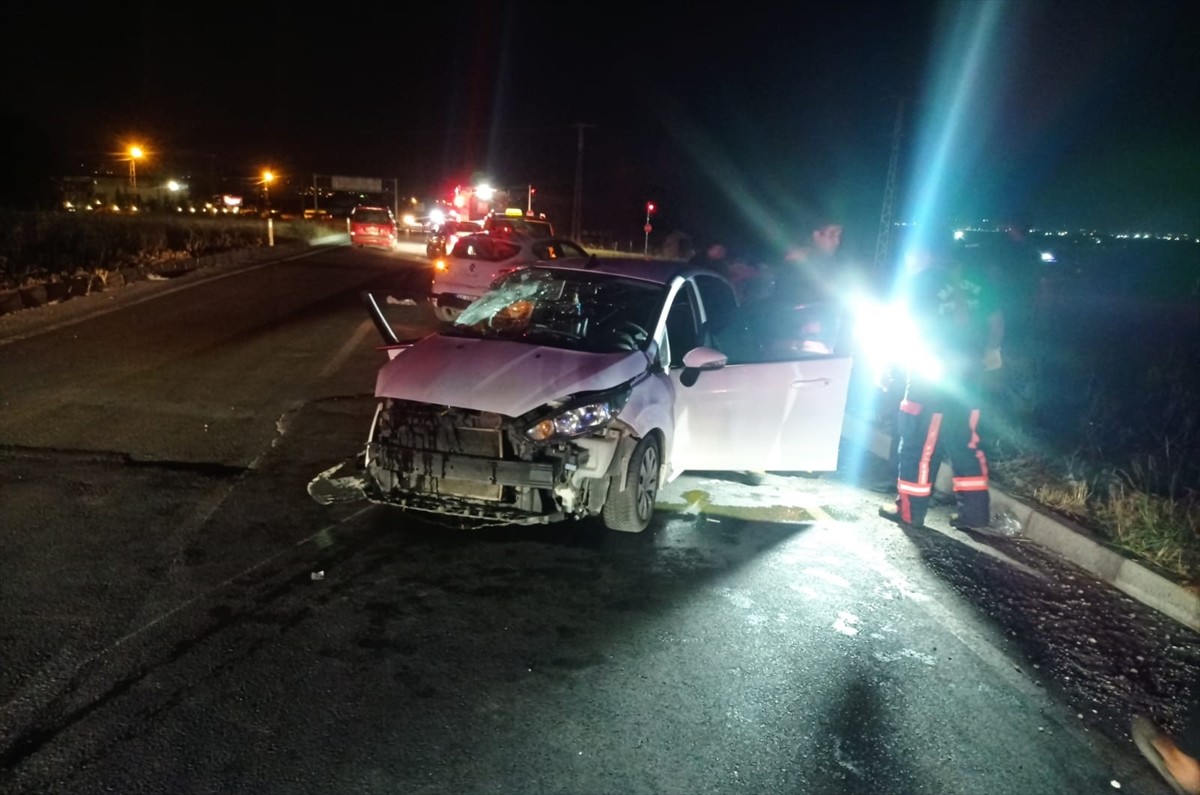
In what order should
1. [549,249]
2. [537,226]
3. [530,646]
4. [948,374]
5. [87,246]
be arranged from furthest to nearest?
1. [537,226]
2. [87,246]
3. [549,249]
4. [948,374]
5. [530,646]

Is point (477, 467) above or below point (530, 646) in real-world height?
above

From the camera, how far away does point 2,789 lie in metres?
2.89

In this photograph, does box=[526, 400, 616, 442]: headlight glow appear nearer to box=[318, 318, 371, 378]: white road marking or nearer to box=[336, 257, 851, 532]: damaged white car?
box=[336, 257, 851, 532]: damaged white car

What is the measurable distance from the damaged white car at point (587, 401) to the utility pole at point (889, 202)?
739 centimetres

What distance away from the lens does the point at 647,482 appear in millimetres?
5520

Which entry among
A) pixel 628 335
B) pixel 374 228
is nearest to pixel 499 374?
pixel 628 335

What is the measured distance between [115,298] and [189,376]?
697 cm

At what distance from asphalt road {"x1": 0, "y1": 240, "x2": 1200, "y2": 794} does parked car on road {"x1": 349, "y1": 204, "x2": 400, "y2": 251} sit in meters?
25.5

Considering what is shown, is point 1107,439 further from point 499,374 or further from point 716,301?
point 499,374

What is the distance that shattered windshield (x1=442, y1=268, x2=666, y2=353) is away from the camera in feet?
18.9

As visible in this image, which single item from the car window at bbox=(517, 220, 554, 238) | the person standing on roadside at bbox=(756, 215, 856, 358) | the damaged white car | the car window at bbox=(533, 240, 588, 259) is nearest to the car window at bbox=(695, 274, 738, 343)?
the damaged white car

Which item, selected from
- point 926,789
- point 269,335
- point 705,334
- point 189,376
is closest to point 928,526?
point 705,334

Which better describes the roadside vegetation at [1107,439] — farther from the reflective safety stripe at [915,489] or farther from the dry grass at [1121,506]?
the reflective safety stripe at [915,489]

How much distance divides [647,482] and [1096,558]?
276 centimetres
